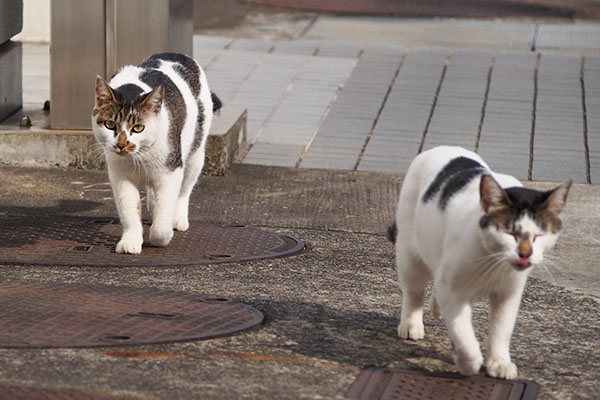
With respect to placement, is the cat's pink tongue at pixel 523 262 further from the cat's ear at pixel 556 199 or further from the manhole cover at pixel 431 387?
the manhole cover at pixel 431 387

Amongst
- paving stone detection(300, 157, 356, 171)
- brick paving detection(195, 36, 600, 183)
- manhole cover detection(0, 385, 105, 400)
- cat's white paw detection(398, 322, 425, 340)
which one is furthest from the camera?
brick paving detection(195, 36, 600, 183)

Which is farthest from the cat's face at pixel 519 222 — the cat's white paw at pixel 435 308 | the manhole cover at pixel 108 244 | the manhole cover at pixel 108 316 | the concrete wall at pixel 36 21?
the concrete wall at pixel 36 21

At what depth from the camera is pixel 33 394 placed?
3.52 m

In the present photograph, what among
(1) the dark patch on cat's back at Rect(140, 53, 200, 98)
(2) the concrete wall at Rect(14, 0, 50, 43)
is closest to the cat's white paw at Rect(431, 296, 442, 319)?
(1) the dark patch on cat's back at Rect(140, 53, 200, 98)

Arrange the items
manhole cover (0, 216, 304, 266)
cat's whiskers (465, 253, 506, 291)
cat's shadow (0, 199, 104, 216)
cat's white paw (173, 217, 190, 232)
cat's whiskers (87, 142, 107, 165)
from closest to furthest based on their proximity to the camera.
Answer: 1. cat's whiskers (465, 253, 506, 291)
2. manhole cover (0, 216, 304, 266)
3. cat's white paw (173, 217, 190, 232)
4. cat's shadow (0, 199, 104, 216)
5. cat's whiskers (87, 142, 107, 165)

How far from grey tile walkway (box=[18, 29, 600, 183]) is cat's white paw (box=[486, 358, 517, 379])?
3.79 meters

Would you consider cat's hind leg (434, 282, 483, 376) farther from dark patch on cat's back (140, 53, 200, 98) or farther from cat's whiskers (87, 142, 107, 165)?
cat's whiskers (87, 142, 107, 165)

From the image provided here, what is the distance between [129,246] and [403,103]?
4.38 m

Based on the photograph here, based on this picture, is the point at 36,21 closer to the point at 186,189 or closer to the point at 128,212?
the point at 186,189

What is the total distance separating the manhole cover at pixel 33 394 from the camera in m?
3.48

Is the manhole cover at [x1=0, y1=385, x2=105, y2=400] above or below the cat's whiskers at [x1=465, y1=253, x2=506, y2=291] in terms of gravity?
below

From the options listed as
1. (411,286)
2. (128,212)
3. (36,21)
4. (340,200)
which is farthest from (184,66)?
(36,21)

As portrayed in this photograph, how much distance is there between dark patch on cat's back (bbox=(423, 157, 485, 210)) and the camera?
3.92 metres

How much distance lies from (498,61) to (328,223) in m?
5.16
